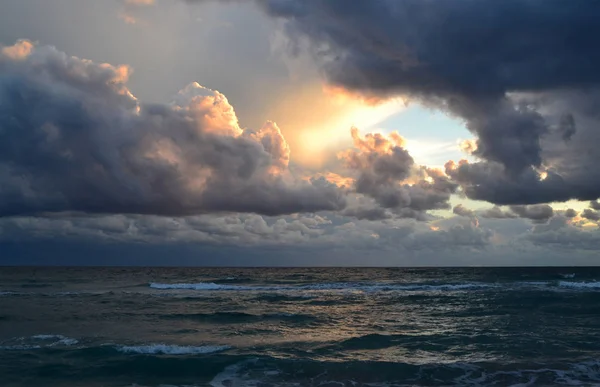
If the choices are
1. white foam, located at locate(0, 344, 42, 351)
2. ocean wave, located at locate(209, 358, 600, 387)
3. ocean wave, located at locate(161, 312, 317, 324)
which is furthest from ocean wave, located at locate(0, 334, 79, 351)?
ocean wave, located at locate(209, 358, 600, 387)

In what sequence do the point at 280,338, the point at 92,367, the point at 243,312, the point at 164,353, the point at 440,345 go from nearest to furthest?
the point at 92,367 < the point at 164,353 < the point at 440,345 < the point at 280,338 < the point at 243,312

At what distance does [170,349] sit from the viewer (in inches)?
729

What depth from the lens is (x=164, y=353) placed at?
1792 centimetres

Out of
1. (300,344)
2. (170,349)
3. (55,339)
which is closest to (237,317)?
(300,344)

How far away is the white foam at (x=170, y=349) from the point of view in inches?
709

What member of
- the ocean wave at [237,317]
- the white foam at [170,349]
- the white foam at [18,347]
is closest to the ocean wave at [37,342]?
the white foam at [18,347]

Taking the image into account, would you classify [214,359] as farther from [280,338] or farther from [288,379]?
[280,338]

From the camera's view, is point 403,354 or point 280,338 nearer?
point 403,354

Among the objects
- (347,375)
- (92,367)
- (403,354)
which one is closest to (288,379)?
(347,375)

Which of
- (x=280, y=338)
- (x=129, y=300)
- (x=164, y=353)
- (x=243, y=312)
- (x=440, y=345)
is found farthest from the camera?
(x=129, y=300)

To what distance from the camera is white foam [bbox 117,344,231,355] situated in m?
18.0

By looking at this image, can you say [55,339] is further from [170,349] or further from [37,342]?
[170,349]

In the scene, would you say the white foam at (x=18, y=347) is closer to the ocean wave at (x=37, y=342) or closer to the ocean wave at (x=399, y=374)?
the ocean wave at (x=37, y=342)

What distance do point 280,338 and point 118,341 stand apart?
7553 millimetres
